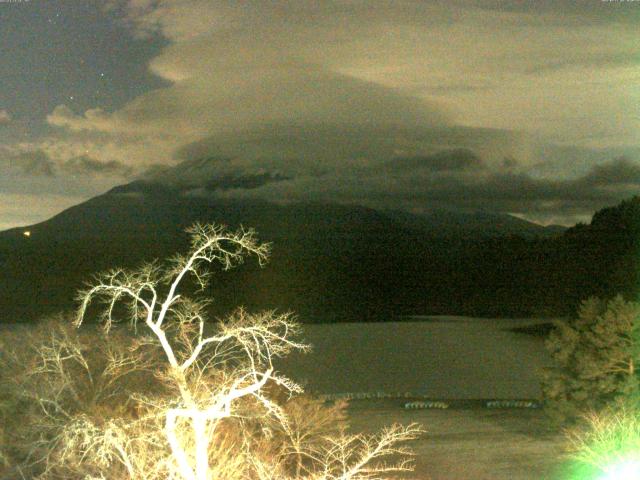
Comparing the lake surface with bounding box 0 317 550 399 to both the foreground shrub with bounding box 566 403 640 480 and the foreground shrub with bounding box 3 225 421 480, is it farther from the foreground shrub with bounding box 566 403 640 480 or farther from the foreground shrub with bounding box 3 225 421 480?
the foreground shrub with bounding box 566 403 640 480

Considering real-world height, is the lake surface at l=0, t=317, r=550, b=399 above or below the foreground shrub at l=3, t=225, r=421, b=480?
below

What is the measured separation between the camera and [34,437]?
1886cm

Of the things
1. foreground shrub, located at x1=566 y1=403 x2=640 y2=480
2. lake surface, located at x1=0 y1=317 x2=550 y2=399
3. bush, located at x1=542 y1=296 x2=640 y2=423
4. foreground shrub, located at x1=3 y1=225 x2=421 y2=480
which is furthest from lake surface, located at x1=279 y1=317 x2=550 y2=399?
foreground shrub, located at x1=566 y1=403 x2=640 y2=480

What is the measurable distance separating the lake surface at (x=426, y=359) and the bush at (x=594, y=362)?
1924 cm

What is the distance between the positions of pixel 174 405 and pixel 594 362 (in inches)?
700

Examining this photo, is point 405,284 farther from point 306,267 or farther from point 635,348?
point 635,348

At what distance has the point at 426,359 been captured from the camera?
7012cm

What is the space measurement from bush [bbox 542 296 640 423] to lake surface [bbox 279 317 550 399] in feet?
63.1

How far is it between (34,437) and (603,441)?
12.9 m

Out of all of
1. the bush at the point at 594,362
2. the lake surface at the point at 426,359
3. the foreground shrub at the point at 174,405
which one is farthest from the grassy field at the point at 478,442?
the lake surface at the point at 426,359

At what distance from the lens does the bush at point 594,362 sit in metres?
25.4

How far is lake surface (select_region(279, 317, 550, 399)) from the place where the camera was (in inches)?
2188

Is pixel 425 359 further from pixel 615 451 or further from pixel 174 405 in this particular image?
pixel 174 405

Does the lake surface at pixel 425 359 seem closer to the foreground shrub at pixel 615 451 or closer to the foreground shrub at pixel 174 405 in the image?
the foreground shrub at pixel 174 405
